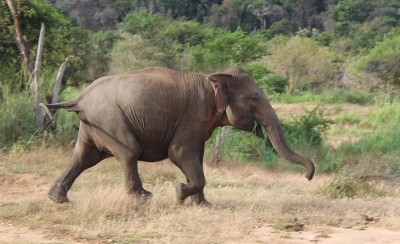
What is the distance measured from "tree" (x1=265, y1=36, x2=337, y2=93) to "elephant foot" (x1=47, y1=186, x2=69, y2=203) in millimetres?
27907

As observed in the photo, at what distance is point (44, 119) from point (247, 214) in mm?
5941

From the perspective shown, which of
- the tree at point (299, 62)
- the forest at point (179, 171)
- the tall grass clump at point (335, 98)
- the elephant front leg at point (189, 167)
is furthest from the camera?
the tree at point (299, 62)

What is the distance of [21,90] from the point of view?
535 inches

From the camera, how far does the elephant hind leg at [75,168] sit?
8391mm

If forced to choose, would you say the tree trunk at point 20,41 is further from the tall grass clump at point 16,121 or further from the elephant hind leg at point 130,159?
the elephant hind leg at point 130,159

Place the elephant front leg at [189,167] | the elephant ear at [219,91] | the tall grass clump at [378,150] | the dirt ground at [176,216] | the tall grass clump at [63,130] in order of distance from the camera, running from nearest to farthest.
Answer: the dirt ground at [176,216], the elephant front leg at [189,167], the elephant ear at [219,91], the tall grass clump at [63,130], the tall grass clump at [378,150]

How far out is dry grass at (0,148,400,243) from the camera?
22.9ft

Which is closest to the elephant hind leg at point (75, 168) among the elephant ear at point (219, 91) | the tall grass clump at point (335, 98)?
the elephant ear at point (219, 91)

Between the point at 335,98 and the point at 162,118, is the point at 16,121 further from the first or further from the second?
the point at 335,98

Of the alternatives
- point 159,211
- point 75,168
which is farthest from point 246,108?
point 75,168

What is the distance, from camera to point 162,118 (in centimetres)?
823

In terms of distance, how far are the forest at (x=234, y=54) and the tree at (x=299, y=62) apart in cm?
6

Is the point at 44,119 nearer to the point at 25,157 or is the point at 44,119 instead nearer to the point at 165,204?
the point at 25,157

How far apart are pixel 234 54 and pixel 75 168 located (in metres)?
13.8
